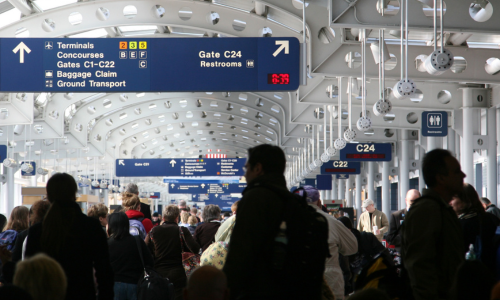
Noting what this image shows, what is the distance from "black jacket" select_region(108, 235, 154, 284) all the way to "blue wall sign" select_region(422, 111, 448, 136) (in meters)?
10.2

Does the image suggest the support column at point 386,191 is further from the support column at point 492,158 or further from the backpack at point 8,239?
the backpack at point 8,239

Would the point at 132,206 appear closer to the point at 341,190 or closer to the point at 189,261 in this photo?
the point at 189,261

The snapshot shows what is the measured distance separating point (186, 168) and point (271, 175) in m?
29.2

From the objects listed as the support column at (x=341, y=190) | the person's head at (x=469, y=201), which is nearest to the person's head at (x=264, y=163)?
the person's head at (x=469, y=201)

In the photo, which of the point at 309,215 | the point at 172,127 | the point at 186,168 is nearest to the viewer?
the point at 309,215

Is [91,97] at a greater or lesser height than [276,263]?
greater

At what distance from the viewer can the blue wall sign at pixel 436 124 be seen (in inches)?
557

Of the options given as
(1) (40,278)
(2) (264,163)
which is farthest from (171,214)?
(1) (40,278)

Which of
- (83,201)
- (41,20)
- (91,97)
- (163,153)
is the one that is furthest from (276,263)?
(163,153)

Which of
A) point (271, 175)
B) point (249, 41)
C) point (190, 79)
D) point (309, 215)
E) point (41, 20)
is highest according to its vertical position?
point (41, 20)

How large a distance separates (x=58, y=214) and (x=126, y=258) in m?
2.05

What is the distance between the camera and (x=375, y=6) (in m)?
8.15

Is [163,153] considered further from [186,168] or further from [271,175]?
[271,175]

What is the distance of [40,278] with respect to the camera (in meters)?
2.68
